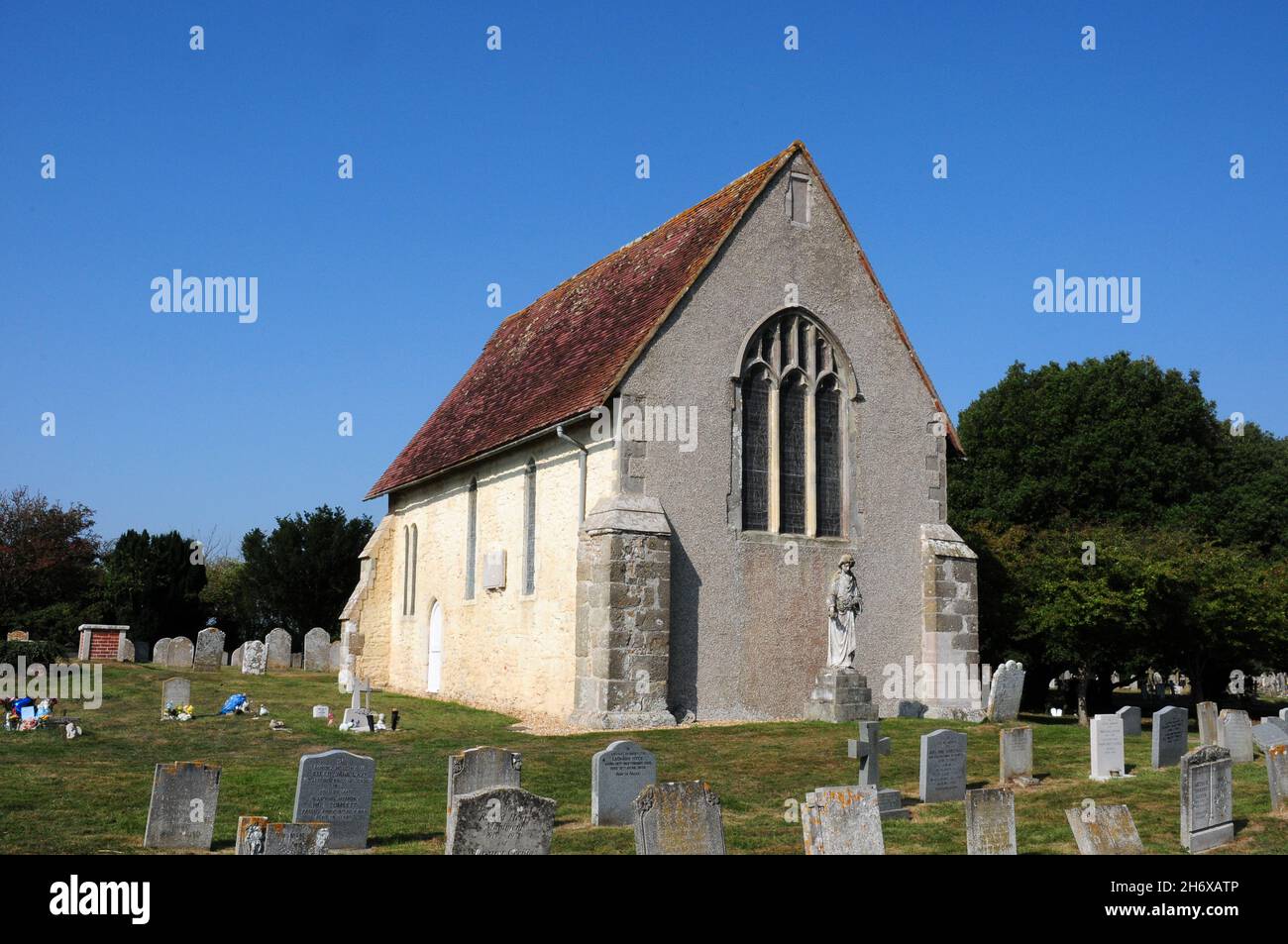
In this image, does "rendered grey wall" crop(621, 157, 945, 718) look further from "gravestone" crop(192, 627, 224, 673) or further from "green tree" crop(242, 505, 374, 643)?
"green tree" crop(242, 505, 374, 643)

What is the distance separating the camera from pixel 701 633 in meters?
20.9

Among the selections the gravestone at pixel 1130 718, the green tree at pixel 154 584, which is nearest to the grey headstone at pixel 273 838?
the gravestone at pixel 1130 718

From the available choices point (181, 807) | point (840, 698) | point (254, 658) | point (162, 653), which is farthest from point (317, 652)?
point (181, 807)

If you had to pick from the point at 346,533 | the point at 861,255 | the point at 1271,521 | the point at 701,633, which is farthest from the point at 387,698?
the point at 1271,521

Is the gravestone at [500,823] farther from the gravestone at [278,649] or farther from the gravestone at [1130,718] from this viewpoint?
the gravestone at [278,649]

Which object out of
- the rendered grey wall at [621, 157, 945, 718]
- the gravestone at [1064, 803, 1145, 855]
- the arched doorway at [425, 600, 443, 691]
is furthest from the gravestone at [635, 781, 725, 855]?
the arched doorway at [425, 600, 443, 691]

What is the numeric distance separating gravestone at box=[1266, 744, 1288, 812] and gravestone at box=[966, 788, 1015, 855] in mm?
4686

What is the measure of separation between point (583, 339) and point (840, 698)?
977cm

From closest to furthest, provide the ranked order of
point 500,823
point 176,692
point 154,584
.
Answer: point 500,823 → point 176,692 → point 154,584

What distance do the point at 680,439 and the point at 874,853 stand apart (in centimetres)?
1281

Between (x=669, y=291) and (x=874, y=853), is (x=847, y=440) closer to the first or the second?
(x=669, y=291)

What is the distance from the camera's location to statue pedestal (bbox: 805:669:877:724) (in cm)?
2092

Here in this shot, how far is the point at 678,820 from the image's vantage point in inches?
360

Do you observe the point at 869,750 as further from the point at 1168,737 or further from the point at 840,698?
the point at 840,698
